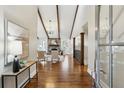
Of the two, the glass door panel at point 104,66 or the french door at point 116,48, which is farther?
the glass door panel at point 104,66

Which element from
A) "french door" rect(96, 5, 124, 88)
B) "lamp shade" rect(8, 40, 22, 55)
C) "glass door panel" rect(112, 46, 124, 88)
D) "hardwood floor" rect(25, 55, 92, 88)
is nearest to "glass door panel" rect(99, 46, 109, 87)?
"french door" rect(96, 5, 124, 88)

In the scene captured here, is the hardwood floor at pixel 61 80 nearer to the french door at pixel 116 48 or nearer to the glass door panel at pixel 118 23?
the french door at pixel 116 48

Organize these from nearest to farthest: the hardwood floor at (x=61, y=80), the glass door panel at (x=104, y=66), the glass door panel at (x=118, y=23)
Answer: the glass door panel at (x=118, y=23) < the glass door panel at (x=104, y=66) < the hardwood floor at (x=61, y=80)

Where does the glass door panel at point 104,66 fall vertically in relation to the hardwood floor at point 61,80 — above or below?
above

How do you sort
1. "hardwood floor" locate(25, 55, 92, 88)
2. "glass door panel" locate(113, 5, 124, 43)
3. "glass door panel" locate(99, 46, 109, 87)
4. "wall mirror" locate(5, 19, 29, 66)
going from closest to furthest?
"glass door panel" locate(113, 5, 124, 43) < "wall mirror" locate(5, 19, 29, 66) < "glass door panel" locate(99, 46, 109, 87) < "hardwood floor" locate(25, 55, 92, 88)

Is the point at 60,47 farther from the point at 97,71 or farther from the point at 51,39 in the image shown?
the point at 97,71

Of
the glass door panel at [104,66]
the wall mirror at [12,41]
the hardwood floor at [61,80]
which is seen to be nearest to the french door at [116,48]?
the glass door panel at [104,66]

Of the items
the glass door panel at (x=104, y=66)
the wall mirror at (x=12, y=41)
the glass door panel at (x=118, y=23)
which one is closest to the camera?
the glass door panel at (x=118, y=23)

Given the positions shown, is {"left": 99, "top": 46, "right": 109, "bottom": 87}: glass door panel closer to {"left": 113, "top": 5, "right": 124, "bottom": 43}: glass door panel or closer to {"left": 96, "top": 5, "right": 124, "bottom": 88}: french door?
{"left": 96, "top": 5, "right": 124, "bottom": 88}: french door

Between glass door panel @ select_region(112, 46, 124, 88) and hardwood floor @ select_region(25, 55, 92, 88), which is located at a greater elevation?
glass door panel @ select_region(112, 46, 124, 88)
